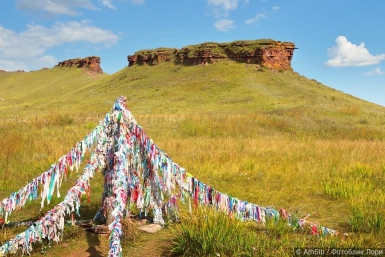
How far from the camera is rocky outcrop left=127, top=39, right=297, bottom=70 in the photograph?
5353 cm

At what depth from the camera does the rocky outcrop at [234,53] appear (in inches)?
2108

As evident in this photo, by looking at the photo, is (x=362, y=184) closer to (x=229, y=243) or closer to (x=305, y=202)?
(x=305, y=202)

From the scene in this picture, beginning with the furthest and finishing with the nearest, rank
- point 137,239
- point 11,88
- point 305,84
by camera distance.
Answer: point 11,88 → point 305,84 → point 137,239

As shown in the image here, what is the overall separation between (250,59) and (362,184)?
1985 inches

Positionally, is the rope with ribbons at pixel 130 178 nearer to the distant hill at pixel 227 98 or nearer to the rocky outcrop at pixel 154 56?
the distant hill at pixel 227 98

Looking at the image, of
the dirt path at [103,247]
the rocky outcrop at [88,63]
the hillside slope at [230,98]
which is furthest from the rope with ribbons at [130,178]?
the rocky outcrop at [88,63]

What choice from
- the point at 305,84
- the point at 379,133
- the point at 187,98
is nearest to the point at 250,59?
the point at 305,84

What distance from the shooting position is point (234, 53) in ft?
188

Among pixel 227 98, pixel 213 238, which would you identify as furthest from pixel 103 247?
pixel 227 98

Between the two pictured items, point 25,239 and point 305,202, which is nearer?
point 25,239

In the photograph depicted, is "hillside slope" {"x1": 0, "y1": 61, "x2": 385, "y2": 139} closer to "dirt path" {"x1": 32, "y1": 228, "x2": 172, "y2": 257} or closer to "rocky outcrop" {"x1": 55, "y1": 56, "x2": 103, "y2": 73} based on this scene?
"dirt path" {"x1": 32, "y1": 228, "x2": 172, "y2": 257}

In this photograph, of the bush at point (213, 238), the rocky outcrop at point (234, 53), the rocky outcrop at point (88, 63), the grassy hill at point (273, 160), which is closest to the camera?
the bush at point (213, 238)

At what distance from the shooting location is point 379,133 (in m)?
16.8

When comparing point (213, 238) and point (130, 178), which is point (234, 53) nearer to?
point (130, 178)
